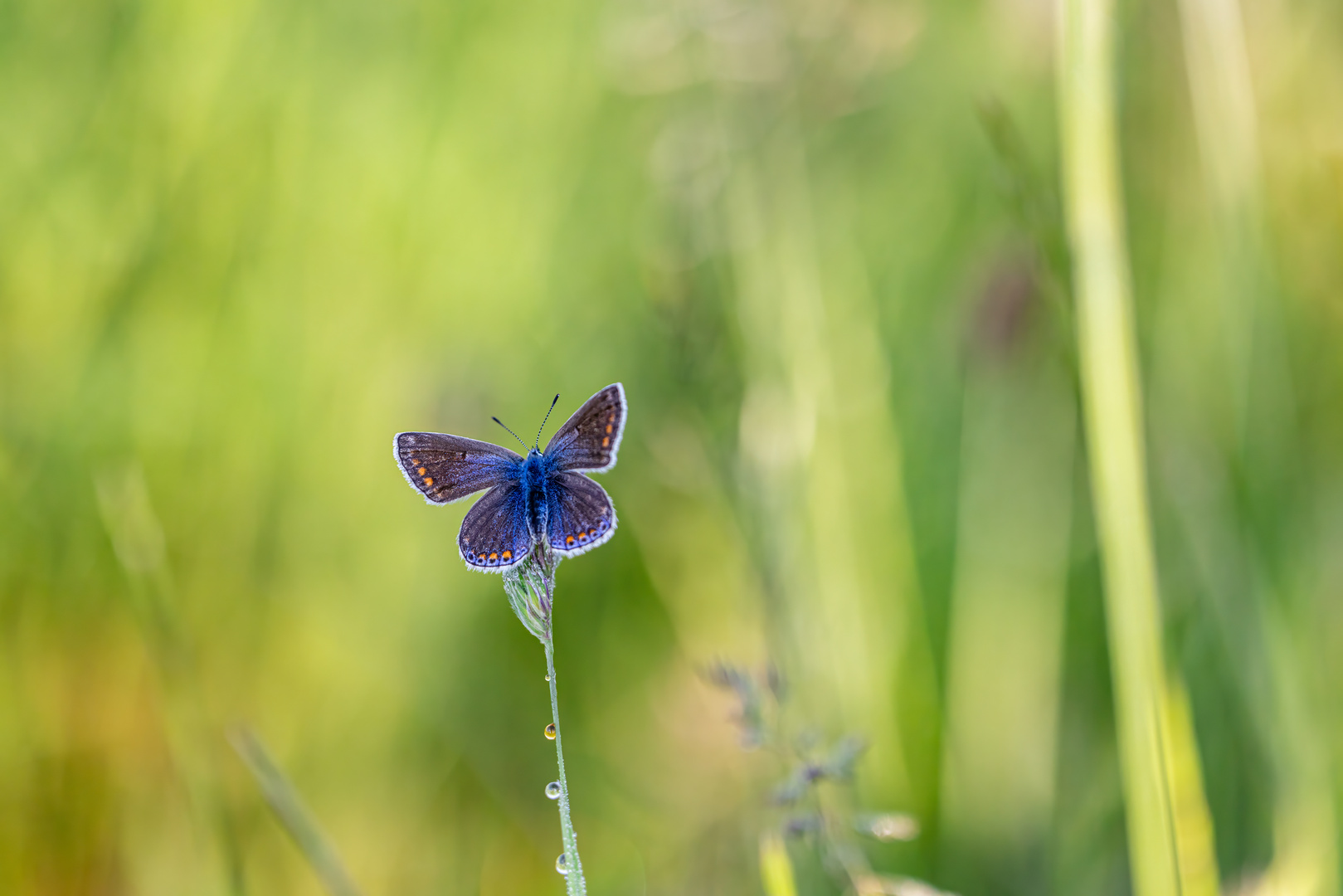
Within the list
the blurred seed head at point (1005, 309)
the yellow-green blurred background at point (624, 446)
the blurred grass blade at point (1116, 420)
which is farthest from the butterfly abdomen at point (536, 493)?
the blurred seed head at point (1005, 309)

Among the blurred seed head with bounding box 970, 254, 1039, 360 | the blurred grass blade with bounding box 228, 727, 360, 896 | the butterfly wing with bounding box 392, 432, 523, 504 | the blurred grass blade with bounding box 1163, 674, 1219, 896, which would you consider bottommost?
the blurred grass blade with bounding box 1163, 674, 1219, 896

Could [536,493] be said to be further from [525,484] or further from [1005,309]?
[1005,309]

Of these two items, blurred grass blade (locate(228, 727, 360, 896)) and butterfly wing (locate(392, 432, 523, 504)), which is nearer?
blurred grass blade (locate(228, 727, 360, 896))

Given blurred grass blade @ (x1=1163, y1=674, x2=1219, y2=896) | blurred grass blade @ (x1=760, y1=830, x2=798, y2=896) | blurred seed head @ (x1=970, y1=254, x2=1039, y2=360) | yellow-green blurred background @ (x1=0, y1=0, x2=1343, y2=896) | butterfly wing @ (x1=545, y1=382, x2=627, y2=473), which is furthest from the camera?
blurred seed head @ (x1=970, y1=254, x2=1039, y2=360)

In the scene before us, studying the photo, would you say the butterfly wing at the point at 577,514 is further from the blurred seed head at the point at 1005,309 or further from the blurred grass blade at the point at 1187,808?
the blurred seed head at the point at 1005,309

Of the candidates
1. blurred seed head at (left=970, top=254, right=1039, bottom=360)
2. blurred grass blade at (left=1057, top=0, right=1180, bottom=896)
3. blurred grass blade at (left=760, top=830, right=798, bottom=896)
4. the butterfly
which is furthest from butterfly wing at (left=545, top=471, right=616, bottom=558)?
blurred seed head at (left=970, top=254, right=1039, bottom=360)

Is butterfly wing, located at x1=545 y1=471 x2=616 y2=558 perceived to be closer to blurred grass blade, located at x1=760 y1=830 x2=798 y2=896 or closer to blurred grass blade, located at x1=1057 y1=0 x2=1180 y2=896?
blurred grass blade, located at x1=760 y1=830 x2=798 y2=896

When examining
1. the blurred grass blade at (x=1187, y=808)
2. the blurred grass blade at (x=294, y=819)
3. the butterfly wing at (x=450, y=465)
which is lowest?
the blurred grass blade at (x=1187, y=808)
